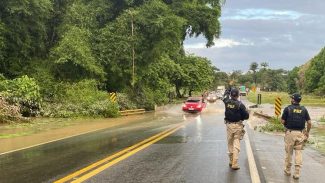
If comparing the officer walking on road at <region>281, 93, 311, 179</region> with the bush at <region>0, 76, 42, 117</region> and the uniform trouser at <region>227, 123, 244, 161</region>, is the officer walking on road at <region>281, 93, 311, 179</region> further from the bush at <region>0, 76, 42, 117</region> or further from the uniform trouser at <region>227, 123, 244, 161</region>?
the bush at <region>0, 76, 42, 117</region>

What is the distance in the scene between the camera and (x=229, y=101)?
11016 millimetres

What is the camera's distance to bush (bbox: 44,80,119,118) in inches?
1195

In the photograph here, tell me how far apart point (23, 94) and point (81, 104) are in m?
5.51

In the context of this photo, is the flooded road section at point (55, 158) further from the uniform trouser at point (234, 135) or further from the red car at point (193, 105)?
the red car at point (193, 105)

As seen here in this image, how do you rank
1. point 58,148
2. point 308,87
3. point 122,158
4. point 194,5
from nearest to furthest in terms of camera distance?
1. point 122,158
2. point 58,148
3. point 194,5
4. point 308,87

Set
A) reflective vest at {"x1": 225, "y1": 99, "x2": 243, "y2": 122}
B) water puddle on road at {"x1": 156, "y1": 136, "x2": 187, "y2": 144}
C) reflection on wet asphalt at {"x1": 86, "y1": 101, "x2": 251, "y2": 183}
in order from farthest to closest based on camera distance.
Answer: water puddle on road at {"x1": 156, "y1": 136, "x2": 187, "y2": 144}
reflective vest at {"x1": 225, "y1": 99, "x2": 243, "y2": 122}
reflection on wet asphalt at {"x1": 86, "y1": 101, "x2": 251, "y2": 183}

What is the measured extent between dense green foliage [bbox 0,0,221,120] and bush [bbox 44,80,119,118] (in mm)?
63

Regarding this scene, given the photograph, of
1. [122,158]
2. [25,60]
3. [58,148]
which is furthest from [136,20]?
[122,158]

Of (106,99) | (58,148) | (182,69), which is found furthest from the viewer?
(182,69)

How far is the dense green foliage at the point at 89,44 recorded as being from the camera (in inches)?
1283

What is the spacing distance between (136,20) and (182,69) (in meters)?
39.1

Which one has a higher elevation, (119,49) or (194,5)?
(194,5)

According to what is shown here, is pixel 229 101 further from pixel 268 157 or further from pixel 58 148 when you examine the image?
pixel 58 148

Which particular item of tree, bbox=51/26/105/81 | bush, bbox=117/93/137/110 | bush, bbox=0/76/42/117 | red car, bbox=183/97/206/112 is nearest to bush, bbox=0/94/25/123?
bush, bbox=0/76/42/117
